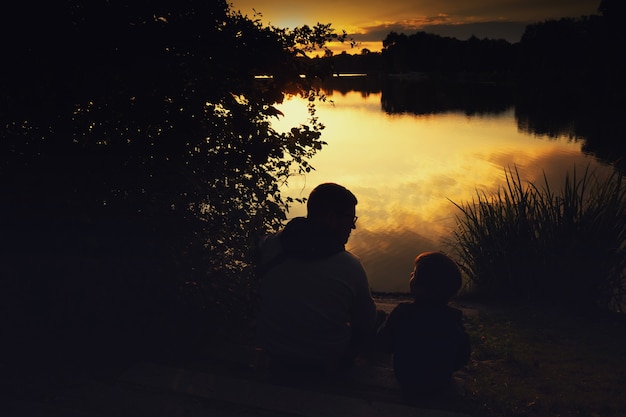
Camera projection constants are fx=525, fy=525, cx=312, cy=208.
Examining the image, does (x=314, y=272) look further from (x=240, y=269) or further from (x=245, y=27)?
(x=245, y=27)

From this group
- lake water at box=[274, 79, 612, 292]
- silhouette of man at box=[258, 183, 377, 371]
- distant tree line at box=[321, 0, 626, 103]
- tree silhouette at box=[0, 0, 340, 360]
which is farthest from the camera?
distant tree line at box=[321, 0, 626, 103]

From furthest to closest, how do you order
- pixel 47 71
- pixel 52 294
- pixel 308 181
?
pixel 308 181 < pixel 52 294 < pixel 47 71

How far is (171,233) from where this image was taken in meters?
3.88

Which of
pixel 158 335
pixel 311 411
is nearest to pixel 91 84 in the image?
pixel 158 335

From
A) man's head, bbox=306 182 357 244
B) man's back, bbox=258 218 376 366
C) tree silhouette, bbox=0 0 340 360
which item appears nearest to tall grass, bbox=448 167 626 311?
man's back, bbox=258 218 376 366

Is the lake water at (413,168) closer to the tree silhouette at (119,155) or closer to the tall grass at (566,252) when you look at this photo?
the tree silhouette at (119,155)

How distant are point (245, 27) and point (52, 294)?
241 cm

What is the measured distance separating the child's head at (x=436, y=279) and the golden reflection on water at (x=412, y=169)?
1.83 m

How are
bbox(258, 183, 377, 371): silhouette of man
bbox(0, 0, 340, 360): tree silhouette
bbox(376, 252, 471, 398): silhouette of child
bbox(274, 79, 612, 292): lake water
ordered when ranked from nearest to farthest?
1. bbox(258, 183, 377, 371): silhouette of man
2. bbox(376, 252, 471, 398): silhouette of child
3. bbox(0, 0, 340, 360): tree silhouette
4. bbox(274, 79, 612, 292): lake water

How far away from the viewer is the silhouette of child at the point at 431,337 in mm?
3324

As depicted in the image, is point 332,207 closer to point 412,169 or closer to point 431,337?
point 431,337

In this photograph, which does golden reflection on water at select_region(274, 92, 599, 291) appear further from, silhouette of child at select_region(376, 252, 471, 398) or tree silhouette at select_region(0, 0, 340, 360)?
silhouette of child at select_region(376, 252, 471, 398)

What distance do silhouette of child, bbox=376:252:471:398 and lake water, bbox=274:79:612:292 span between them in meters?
1.85

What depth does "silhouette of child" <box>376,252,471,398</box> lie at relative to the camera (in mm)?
3324
